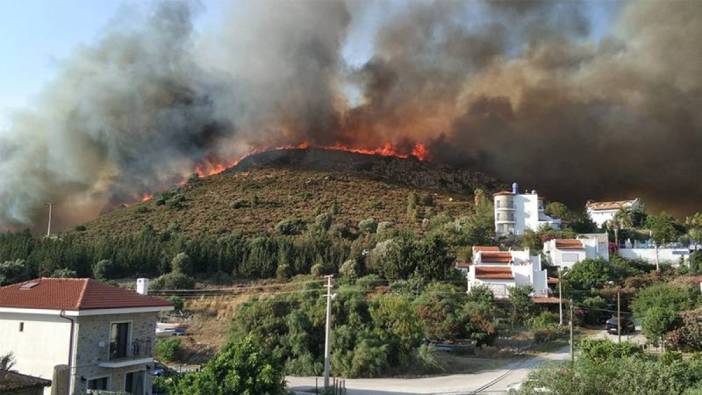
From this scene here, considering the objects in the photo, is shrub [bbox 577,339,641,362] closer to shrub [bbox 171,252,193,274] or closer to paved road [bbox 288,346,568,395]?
paved road [bbox 288,346,568,395]

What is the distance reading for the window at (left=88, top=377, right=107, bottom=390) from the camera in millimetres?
20438

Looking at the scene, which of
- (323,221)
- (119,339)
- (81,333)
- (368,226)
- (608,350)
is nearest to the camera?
(81,333)

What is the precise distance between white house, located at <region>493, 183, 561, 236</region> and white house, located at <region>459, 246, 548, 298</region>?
2256 centimetres

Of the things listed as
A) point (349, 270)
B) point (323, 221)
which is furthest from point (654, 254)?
point (323, 221)

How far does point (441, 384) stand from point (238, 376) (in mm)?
12230

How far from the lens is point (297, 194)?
319 ft

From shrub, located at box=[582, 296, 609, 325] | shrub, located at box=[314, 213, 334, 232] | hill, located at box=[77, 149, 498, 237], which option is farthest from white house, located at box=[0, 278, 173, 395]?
hill, located at box=[77, 149, 498, 237]

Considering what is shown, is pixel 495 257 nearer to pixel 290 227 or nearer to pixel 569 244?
pixel 569 244

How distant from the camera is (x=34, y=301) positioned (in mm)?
21062

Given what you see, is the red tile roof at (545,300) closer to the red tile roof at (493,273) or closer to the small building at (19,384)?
the red tile roof at (493,273)

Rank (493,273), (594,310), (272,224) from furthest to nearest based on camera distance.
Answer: (272,224), (493,273), (594,310)

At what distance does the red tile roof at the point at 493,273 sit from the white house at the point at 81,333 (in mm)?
30836

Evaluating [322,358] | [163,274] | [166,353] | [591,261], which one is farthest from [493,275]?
[163,274]

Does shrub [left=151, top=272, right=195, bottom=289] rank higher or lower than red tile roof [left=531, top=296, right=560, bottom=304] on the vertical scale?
higher
